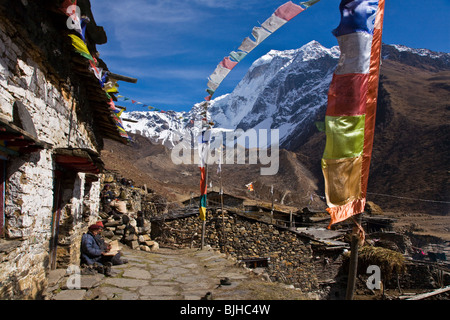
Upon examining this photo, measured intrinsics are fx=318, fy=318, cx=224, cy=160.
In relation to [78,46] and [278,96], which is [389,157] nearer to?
[78,46]

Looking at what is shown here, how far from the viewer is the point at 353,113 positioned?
12.0 ft

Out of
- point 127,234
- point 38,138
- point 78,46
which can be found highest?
point 78,46

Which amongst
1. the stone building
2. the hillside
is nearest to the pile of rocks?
the stone building

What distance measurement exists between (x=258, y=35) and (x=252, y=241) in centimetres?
893

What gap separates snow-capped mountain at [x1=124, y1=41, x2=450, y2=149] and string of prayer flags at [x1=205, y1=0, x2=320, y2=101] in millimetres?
87165

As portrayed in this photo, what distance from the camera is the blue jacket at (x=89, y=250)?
5.83 meters

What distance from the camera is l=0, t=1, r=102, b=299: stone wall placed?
3.60m

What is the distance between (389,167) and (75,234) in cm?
5217

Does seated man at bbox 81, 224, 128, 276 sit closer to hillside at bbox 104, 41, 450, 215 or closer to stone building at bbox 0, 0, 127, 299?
stone building at bbox 0, 0, 127, 299

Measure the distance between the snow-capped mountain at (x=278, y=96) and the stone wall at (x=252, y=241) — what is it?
82.2 meters

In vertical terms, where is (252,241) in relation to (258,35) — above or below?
below

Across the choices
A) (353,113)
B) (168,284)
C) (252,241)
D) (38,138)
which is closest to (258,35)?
(353,113)

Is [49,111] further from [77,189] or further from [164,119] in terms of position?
[164,119]

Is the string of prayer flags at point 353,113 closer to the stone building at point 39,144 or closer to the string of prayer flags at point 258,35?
the string of prayer flags at point 258,35
